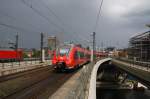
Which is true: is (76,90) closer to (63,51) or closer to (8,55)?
(63,51)

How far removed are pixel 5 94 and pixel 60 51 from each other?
15.5 metres

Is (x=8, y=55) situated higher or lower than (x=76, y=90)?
higher

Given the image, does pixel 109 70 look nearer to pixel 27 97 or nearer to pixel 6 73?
pixel 6 73

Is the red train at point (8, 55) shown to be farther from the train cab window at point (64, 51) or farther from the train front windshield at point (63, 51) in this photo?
the train cab window at point (64, 51)

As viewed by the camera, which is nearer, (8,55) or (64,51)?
(64,51)

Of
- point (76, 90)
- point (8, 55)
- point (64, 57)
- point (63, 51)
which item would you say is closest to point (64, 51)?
point (63, 51)

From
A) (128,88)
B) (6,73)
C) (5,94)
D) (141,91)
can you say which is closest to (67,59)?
(6,73)

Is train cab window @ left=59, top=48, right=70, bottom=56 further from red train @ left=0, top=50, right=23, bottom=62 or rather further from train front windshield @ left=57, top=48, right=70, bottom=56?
red train @ left=0, top=50, right=23, bottom=62

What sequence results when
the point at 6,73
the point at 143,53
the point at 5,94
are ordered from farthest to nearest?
the point at 143,53
the point at 6,73
the point at 5,94

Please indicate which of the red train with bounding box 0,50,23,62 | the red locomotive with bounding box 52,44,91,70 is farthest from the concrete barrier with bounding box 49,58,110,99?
the red train with bounding box 0,50,23,62

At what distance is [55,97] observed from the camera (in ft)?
41.7

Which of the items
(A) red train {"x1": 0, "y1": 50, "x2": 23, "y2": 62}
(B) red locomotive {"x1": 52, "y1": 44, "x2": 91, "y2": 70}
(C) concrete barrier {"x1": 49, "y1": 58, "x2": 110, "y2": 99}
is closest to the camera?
(C) concrete barrier {"x1": 49, "y1": 58, "x2": 110, "y2": 99}

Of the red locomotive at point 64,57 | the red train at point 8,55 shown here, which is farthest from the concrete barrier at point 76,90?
the red train at point 8,55

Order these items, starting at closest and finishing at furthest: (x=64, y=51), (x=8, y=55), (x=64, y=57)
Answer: (x=64, y=57) < (x=64, y=51) < (x=8, y=55)
